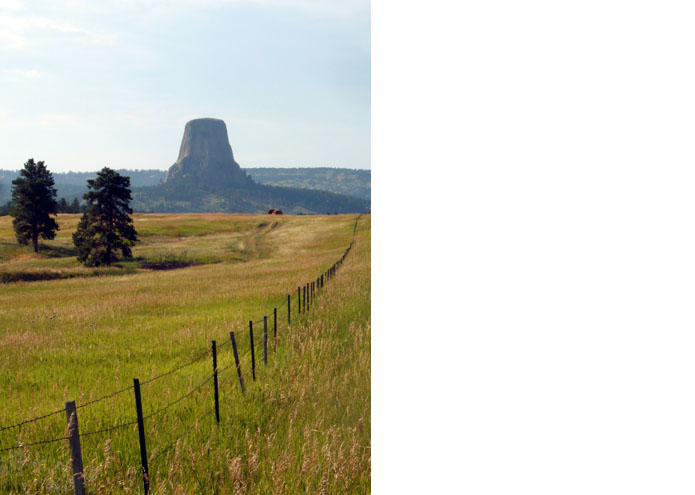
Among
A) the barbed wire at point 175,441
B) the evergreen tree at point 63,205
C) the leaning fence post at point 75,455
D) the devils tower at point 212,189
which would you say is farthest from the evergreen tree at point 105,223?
the leaning fence post at point 75,455

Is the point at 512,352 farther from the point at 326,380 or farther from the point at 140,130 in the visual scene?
the point at 140,130

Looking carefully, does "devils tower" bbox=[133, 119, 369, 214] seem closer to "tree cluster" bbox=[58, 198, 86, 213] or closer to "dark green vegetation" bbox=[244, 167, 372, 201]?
"tree cluster" bbox=[58, 198, 86, 213]

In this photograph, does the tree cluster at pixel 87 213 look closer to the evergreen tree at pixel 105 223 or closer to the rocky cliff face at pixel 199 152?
the evergreen tree at pixel 105 223

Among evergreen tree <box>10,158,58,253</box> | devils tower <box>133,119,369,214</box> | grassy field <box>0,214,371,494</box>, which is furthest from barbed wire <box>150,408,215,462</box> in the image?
devils tower <box>133,119,369,214</box>

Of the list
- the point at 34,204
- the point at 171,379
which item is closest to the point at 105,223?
the point at 34,204

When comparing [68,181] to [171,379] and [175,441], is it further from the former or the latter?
[175,441]

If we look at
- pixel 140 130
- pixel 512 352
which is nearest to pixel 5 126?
pixel 140 130

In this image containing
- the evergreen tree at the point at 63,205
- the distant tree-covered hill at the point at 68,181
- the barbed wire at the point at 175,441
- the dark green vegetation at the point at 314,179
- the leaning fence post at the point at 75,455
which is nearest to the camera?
the leaning fence post at the point at 75,455
